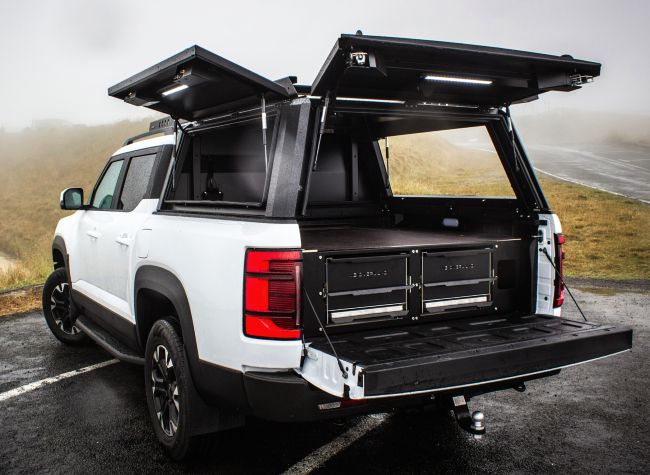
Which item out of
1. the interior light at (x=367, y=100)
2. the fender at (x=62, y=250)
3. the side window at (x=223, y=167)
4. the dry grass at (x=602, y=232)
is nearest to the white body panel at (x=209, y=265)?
the side window at (x=223, y=167)

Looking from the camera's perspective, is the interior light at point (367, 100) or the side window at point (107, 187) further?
the side window at point (107, 187)

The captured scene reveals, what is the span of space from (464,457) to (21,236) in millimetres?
42175

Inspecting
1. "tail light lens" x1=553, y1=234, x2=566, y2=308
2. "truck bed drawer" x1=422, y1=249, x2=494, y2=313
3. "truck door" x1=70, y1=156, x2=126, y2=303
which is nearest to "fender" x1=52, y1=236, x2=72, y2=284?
"truck door" x1=70, y1=156, x2=126, y2=303

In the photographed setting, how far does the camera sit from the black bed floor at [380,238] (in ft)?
12.2

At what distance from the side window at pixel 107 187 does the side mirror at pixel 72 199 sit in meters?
0.15

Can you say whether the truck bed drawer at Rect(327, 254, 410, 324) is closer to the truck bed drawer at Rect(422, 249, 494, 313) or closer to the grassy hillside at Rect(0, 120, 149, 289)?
the truck bed drawer at Rect(422, 249, 494, 313)

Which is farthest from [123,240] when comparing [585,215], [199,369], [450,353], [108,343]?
[585,215]

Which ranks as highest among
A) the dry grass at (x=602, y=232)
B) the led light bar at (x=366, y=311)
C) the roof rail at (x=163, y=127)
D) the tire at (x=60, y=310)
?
the roof rail at (x=163, y=127)

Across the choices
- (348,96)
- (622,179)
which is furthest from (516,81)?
(622,179)

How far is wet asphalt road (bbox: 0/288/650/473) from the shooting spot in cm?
387

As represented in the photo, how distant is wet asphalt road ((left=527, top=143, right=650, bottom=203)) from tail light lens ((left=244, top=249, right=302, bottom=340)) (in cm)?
2383

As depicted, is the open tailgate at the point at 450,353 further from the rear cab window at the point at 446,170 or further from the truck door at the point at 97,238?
the rear cab window at the point at 446,170

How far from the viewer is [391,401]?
3109 millimetres

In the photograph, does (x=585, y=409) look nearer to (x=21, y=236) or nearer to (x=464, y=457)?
(x=464, y=457)
